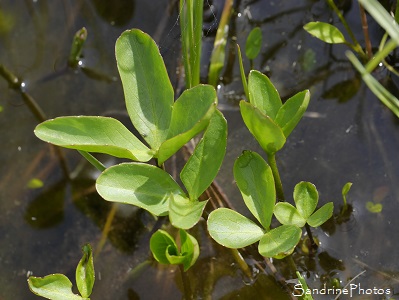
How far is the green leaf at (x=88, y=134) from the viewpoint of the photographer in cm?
116

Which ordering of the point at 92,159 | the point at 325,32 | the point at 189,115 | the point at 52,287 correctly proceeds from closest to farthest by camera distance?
the point at 189,115, the point at 52,287, the point at 92,159, the point at 325,32

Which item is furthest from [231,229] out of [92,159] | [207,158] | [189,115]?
[92,159]

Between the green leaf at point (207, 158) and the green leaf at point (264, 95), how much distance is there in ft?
0.40

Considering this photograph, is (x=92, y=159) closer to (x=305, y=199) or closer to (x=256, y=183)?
(x=256, y=183)

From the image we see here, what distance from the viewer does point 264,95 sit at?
125cm

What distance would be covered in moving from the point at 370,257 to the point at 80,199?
31.6 inches

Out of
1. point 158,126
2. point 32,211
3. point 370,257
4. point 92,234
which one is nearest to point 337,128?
point 370,257

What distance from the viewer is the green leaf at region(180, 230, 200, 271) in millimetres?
1202

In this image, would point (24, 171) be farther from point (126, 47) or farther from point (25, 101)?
point (126, 47)

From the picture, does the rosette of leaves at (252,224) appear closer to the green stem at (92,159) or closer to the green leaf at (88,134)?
the green leaf at (88,134)

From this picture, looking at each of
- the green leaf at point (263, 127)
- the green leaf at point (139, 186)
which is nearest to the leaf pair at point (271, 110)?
the green leaf at point (263, 127)

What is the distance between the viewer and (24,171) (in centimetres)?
164

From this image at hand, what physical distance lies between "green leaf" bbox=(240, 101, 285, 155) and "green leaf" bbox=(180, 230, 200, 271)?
26 centimetres

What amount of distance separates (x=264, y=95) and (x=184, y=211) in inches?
12.3
